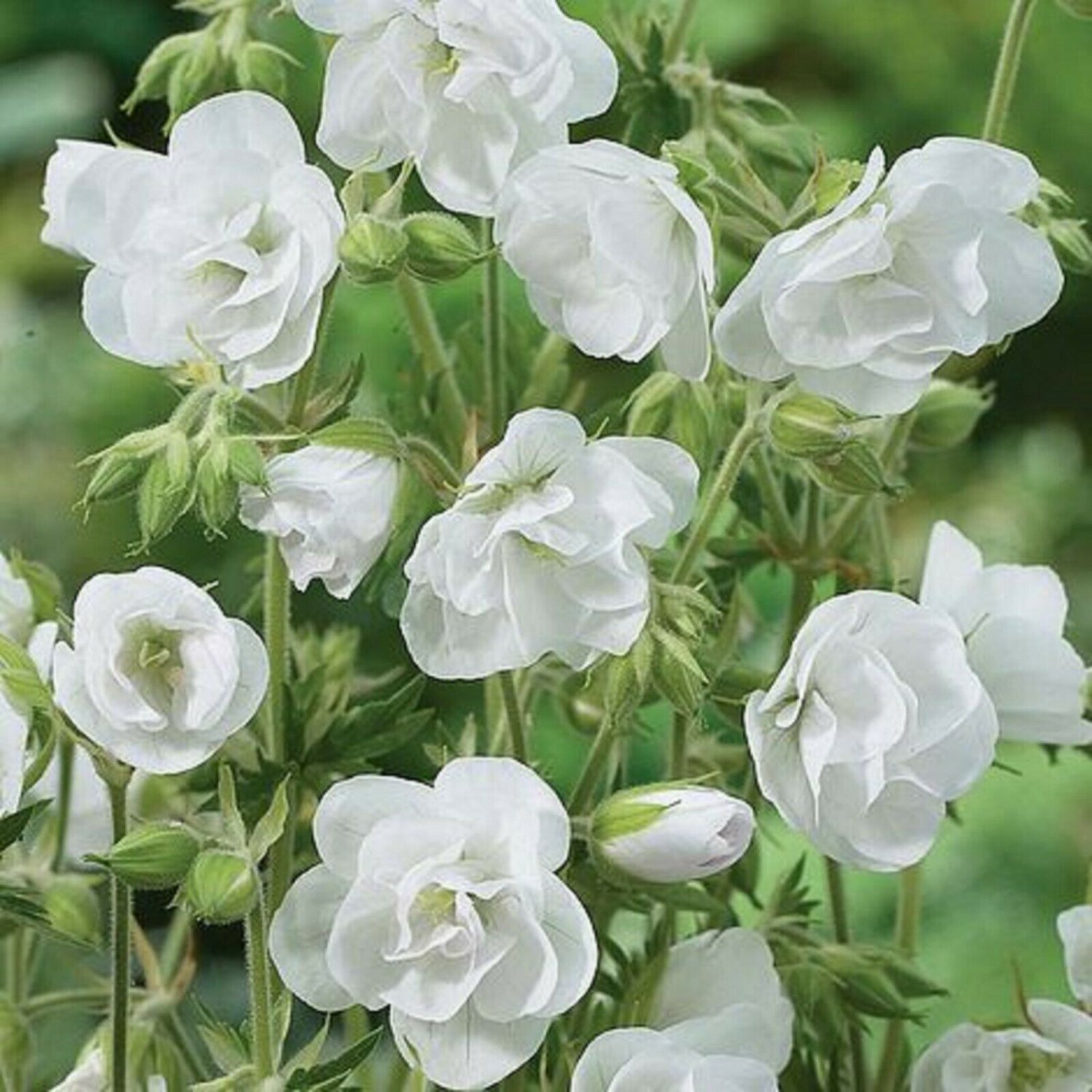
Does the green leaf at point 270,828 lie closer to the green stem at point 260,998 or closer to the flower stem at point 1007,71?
the green stem at point 260,998

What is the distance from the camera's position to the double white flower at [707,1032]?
50 cm

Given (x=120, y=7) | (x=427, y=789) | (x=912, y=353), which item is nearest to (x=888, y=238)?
(x=912, y=353)

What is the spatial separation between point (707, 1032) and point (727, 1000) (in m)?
0.02

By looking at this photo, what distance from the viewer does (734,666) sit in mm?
557

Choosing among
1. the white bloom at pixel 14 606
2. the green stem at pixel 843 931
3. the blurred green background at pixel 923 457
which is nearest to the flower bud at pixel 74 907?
the white bloom at pixel 14 606

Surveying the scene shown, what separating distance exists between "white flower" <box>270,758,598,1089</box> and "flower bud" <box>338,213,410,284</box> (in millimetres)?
101

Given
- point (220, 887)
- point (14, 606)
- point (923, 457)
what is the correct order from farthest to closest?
point (923, 457), point (14, 606), point (220, 887)

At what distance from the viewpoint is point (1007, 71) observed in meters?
0.58

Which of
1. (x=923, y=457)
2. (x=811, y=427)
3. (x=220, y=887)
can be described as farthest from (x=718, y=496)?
(x=923, y=457)

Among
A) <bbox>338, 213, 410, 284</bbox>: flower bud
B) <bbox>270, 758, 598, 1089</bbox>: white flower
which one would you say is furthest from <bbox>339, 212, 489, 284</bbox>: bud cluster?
<bbox>270, 758, 598, 1089</bbox>: white flower

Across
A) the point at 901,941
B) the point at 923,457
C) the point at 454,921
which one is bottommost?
the point at 923,457

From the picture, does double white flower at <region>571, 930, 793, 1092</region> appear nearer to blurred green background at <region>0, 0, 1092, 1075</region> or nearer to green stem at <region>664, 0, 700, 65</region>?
green stem at <region>664, 0, 700, 65</region>

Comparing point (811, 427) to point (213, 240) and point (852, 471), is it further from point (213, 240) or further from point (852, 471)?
point (213, 240)

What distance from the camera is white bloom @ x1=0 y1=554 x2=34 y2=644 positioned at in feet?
1.92
